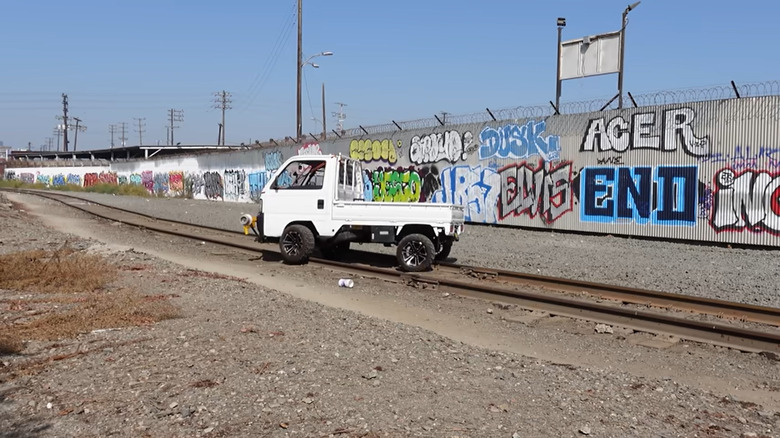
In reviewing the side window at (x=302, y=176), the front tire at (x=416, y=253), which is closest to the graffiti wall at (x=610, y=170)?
the side window at (x=302, y=176)

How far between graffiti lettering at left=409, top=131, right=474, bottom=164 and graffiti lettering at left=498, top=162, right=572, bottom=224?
7.55ft

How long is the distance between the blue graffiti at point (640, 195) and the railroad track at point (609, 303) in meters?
8.97

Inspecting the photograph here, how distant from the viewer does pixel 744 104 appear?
17609 millimetres

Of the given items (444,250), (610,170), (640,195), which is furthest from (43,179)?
(444,250)

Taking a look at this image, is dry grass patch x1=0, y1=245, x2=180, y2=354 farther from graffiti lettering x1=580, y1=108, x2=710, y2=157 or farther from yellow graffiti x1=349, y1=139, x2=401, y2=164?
yellow graffiti x1=349, y1=139, x2=401, y2=164

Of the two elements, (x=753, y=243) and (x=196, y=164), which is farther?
(x=196, y=164)

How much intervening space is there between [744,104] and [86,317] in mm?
17001

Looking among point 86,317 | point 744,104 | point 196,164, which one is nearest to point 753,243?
point 744,104

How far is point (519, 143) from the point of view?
23594mm

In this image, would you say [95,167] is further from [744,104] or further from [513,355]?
[513,355]

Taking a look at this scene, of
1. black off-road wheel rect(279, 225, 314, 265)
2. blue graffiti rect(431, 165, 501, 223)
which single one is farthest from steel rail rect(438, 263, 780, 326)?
blue graffiti rect(431, 165, 501, 223)

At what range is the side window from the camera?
1336cm

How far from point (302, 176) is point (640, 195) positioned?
11.2 m

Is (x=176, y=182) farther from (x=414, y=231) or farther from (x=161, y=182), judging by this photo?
(x=414, y=231)
